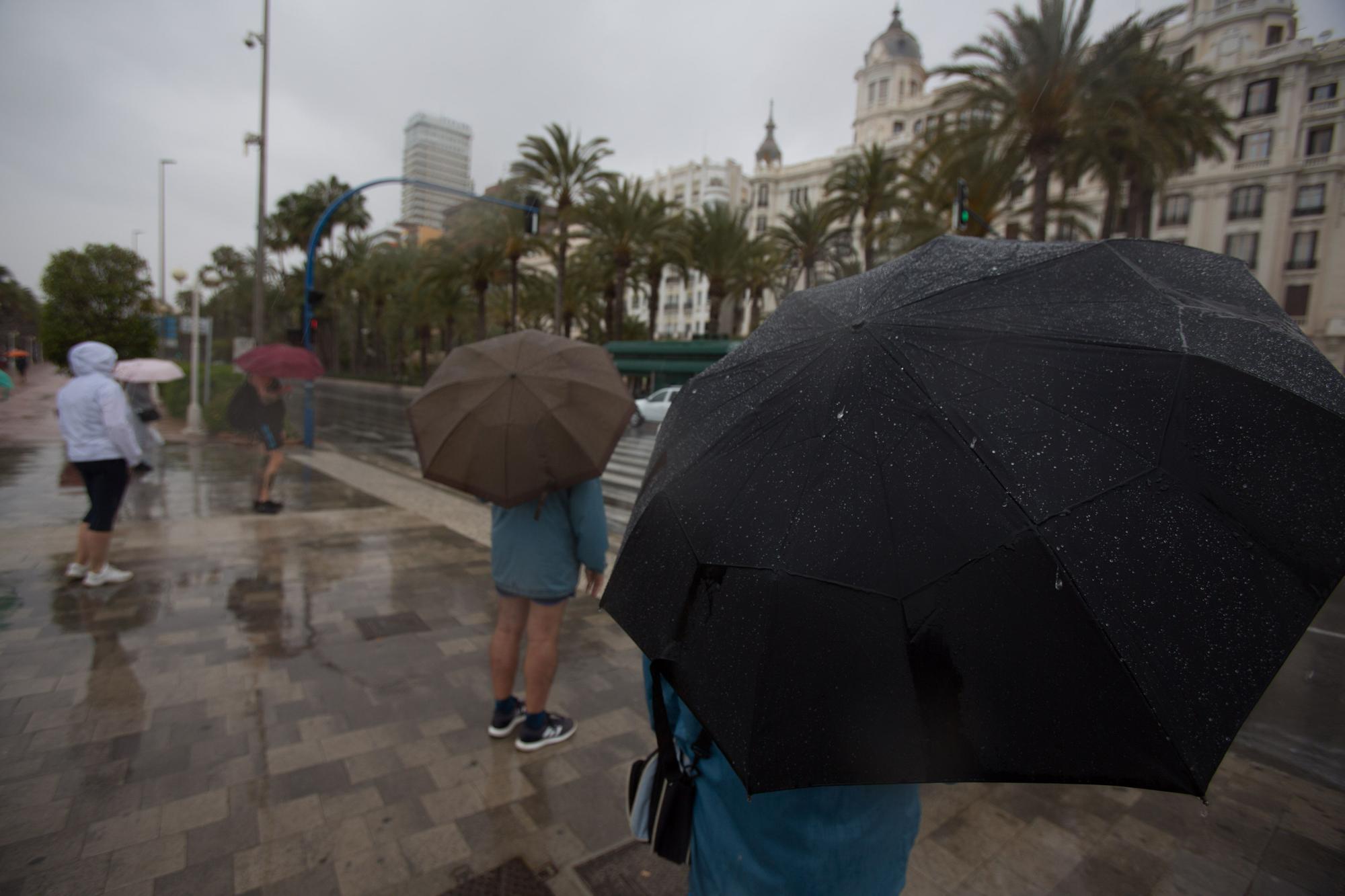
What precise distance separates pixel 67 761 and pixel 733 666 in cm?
370

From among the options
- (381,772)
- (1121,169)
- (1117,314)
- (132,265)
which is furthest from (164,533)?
(1121,169)

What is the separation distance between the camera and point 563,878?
264 centimetres

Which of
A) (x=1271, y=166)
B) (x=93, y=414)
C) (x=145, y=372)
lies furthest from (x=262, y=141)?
(x=1271, y=166)

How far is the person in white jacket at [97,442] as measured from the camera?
5.21m

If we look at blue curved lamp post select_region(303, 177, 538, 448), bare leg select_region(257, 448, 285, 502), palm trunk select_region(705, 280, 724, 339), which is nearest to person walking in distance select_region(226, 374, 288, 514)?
bare leg select_region(257, 448, 285, 502)

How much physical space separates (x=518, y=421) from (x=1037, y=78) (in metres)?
18.2

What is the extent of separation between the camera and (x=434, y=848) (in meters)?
2.78

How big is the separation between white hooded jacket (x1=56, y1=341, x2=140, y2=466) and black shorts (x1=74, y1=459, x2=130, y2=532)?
2.9 inches

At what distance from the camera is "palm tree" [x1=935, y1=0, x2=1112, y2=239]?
15.9 m

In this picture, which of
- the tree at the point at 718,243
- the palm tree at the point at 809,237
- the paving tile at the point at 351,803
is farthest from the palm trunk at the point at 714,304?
the paving tile at the point at 351,803

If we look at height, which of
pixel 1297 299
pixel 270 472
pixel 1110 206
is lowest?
pixel 270 472

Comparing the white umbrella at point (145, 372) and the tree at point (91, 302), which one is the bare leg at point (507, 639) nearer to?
the white umbrella at point (145, 372)

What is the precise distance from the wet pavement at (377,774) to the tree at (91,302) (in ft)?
65.6

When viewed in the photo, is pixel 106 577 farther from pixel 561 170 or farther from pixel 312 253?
pixel 561 170
